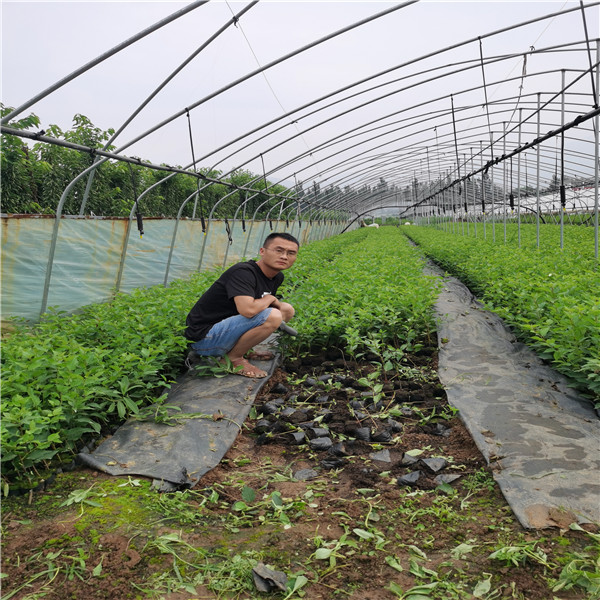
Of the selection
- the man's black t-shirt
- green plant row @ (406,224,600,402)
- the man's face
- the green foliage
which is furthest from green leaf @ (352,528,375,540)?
the green foliage

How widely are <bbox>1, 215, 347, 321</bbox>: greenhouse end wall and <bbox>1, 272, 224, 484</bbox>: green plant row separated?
103cm

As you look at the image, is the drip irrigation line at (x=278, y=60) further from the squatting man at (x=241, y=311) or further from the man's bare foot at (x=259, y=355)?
the man's bare foot at (x=259, y=355)

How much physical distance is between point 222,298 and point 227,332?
360 millimetres

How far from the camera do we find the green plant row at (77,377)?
276 centimetres

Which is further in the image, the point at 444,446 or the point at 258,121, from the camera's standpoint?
the point at 258,121

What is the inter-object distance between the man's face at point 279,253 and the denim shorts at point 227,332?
443 mm

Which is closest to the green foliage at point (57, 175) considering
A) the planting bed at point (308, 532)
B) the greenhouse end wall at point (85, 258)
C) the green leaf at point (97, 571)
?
the greenhouse end wall at point (85, 258)

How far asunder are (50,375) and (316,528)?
2050 mm

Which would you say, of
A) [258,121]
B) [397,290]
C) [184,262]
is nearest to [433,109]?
[258,121]

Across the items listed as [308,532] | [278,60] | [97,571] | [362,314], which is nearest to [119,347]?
[97,571]

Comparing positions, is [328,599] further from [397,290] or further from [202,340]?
[397,290]

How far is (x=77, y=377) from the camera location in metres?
3.15

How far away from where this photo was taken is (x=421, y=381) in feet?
15.1

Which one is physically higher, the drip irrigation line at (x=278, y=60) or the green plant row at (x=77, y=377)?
the drip irrigation line at (x=278, y=60)
